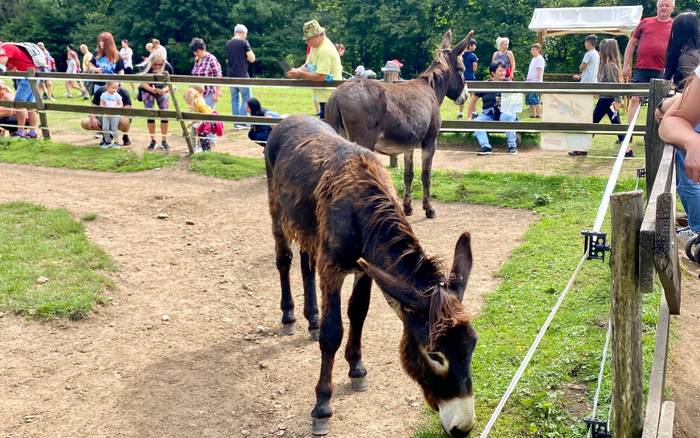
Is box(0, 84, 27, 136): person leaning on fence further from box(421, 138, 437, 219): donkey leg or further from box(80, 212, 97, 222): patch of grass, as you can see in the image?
box(421, 138, 437, 219): donkey leg

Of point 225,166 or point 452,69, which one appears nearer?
point 452,69

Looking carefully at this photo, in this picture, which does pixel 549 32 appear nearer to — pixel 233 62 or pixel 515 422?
pixel 233 62

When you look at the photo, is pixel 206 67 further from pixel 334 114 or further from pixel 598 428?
pixel 598 428

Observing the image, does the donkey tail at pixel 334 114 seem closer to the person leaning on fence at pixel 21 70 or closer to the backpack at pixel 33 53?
the person leaning on fence at pixel 21 70

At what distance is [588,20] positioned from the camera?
2195 cm

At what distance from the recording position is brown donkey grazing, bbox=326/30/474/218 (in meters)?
7.80


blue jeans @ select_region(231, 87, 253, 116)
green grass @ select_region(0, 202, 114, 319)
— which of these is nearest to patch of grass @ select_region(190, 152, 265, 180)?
blue jeans @ select_region(231, 87, 253, 116)

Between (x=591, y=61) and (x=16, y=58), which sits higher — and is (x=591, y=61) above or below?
below

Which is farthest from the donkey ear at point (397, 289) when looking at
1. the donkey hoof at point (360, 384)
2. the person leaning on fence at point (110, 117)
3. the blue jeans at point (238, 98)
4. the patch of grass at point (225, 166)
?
the blue jeans at point (238, 98)

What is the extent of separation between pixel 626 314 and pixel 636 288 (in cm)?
12

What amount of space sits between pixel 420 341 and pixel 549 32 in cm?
2215

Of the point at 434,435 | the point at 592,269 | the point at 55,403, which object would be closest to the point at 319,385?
the point at 434,435

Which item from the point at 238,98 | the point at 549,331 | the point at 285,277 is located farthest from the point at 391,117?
the point at 238,98

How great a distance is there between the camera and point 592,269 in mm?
5996
